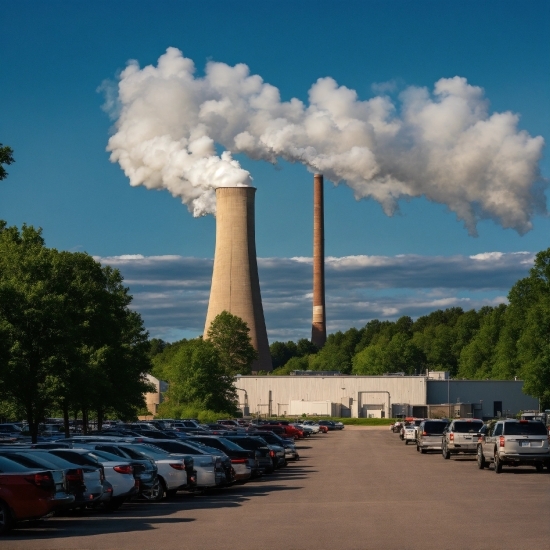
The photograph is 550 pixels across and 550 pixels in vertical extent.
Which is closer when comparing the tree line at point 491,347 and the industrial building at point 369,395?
the tree line at point 491,347

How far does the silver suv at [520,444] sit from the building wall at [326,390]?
319 feet

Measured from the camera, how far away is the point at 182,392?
102562 mm

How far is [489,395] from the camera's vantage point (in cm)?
12700

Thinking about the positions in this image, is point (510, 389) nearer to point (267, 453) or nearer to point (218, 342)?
point (218, 342)

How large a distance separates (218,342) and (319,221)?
57.6 ft

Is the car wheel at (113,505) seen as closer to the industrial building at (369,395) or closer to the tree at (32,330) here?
the tree at (32,330)

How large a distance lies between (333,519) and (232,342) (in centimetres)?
9920

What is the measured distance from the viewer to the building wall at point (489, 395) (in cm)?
12644

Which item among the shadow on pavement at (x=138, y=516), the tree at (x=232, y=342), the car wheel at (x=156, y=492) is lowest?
the shadow on pavement at (x=138, y=516)

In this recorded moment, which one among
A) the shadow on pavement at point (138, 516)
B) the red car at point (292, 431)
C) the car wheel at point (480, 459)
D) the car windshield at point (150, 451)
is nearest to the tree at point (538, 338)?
the red car at point (292, 431)

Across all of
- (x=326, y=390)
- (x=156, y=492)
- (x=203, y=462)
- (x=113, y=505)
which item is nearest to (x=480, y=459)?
(x=203, y=462)

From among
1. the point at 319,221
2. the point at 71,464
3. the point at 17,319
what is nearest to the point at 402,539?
the point at 71,464

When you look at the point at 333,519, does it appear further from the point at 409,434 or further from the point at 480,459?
the point at 409,434

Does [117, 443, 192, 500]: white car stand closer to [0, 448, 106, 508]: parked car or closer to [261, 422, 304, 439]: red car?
[0, 448, 106, 508]: parked car
